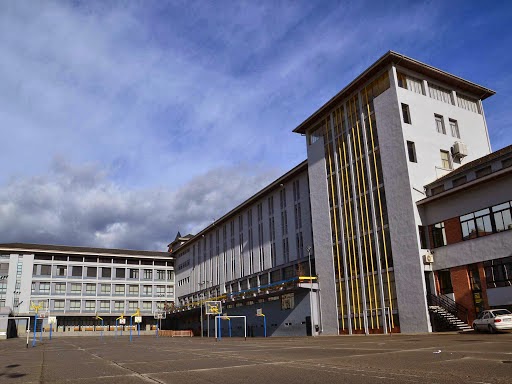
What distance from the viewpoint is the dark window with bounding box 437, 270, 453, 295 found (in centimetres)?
3553

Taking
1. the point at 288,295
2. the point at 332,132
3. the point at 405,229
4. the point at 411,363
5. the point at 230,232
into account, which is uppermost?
the point at 332,132

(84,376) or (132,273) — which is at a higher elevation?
(132,273)

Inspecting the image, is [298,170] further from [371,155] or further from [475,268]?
[475,268]

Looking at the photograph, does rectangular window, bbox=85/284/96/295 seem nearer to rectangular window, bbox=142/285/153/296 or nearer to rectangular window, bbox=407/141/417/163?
rectangular window, bbox=142/285/153/296

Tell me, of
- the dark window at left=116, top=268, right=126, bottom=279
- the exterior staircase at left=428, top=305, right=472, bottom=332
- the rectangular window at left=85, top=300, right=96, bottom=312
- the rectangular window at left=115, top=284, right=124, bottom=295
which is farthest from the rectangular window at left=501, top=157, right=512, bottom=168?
the rectangular window at left=85, top=300, right=96, bottom=312

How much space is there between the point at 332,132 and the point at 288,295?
61.8 feet

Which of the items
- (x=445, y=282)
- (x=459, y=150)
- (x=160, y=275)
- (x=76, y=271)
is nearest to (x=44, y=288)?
(x=76, y=271)

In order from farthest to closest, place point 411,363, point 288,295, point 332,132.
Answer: point 288,295, point 332,132, point 411,363

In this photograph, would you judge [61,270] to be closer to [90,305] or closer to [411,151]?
[90,305]

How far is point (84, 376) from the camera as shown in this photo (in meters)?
12.6

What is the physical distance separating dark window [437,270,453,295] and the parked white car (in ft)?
22.9

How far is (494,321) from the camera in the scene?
87.1 ft

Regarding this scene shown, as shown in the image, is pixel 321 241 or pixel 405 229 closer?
pixel 405 229

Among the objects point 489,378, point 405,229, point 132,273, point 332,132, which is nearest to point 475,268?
point 405,229
